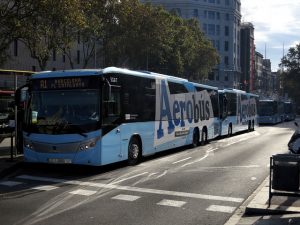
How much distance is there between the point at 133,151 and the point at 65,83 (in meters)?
3.22

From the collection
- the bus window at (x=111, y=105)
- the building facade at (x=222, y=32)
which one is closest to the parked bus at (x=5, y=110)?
the bus window at (x=111, y=105)

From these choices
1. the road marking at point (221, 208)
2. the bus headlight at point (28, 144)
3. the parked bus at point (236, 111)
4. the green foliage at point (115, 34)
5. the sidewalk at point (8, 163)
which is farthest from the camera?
the parked bus at point (236, 111)

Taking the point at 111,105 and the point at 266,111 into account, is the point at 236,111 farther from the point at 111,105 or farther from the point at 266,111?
the point at 266,111

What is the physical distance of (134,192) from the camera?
10953mm

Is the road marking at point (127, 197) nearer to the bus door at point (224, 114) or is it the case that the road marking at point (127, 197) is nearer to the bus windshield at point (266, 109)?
the bus door at point (224, 114)

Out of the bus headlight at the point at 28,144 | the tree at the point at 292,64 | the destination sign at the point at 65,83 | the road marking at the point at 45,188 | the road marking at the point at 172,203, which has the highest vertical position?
the tree at the point at 292,64

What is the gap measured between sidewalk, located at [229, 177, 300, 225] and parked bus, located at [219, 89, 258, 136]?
18693 millimetres

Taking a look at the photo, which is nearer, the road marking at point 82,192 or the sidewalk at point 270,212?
Answer: the sidewalk at point 270,212

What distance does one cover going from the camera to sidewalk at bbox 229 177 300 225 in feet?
26.7

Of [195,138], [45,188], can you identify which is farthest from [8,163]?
[195,138]

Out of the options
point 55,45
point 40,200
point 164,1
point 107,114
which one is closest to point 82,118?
point 107,114

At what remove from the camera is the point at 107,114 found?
13.8 metres

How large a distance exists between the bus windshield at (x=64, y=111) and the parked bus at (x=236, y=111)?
614 inches

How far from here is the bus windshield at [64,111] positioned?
13477mm
